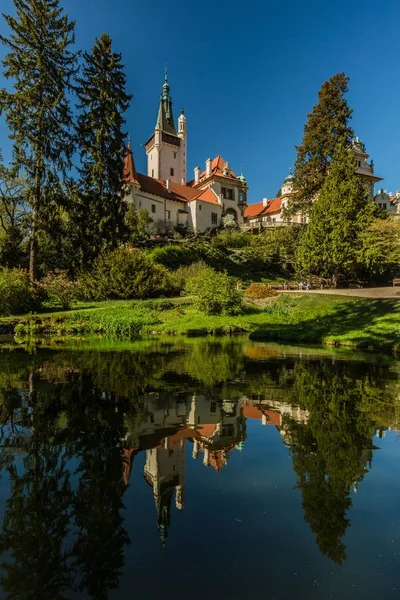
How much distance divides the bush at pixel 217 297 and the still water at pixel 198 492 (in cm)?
1498

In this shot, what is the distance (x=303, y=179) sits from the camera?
1464 inches

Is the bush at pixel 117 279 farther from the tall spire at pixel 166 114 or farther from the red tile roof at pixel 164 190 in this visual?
the tall spire at pixel 166 114

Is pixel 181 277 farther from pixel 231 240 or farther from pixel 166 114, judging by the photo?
→ pixel 166 114

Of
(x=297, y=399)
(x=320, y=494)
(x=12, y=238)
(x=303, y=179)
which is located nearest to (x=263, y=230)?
(x=303, y=179)

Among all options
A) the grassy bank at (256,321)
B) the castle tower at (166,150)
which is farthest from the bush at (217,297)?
the castle tower at (166,150)

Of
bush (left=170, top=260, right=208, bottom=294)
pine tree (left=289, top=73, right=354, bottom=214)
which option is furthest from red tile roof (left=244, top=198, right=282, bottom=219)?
bush (left=170, top=260, right=208, bottom=294)

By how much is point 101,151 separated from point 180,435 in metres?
29.6

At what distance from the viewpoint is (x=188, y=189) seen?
59.3m

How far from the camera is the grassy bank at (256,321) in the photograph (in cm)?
1698

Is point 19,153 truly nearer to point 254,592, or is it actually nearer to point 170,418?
point 170,418

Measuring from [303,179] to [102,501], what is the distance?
3864 cm

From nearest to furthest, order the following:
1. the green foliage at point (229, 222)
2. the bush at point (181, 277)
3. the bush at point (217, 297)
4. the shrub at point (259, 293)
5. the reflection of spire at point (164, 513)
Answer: the reflection of spire at point (164, 513) < the bush at point (217, 297) < the shrub at point (259, 293) < the bush at point (181, 277) < the green foliage at point (229, 222)

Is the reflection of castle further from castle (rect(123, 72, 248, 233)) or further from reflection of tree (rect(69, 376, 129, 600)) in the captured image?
castle (rect(123, 72, 248, 233))

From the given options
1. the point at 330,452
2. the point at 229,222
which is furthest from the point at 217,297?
the point at 229,222
